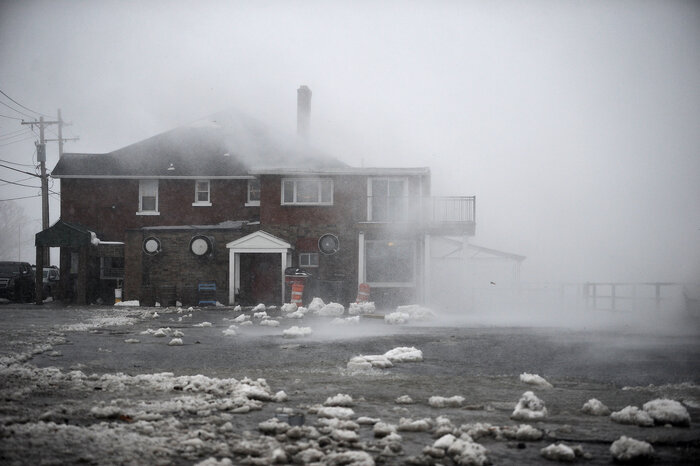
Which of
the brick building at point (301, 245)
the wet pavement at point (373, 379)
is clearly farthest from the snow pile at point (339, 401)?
the brick building at point (301, 245)

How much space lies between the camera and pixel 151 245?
2658 centimetres

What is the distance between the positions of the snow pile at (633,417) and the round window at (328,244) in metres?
21.2

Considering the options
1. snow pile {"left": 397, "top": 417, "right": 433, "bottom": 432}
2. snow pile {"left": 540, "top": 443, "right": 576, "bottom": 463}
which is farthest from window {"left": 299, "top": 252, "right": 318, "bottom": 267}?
snow pile {"left": 540, "top": 443, "right": 576, "bottom": 463}

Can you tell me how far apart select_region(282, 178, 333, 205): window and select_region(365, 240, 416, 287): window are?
269 centimetres

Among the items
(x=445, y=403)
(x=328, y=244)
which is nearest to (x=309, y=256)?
(x=328, y=244)

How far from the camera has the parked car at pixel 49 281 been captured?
33219mm

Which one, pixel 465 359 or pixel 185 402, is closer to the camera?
pixel 185 402

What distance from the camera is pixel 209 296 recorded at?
87.0 feet

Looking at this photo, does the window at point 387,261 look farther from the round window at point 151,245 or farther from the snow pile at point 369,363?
the snow pile at point 369,363

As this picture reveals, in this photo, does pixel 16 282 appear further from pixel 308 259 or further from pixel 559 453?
pixel 559 453

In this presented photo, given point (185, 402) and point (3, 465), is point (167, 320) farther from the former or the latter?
point (3, 465)

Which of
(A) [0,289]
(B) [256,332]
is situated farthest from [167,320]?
(A) [0,289]

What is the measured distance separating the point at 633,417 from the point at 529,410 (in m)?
0.83

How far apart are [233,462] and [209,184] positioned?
27792 millimetres
